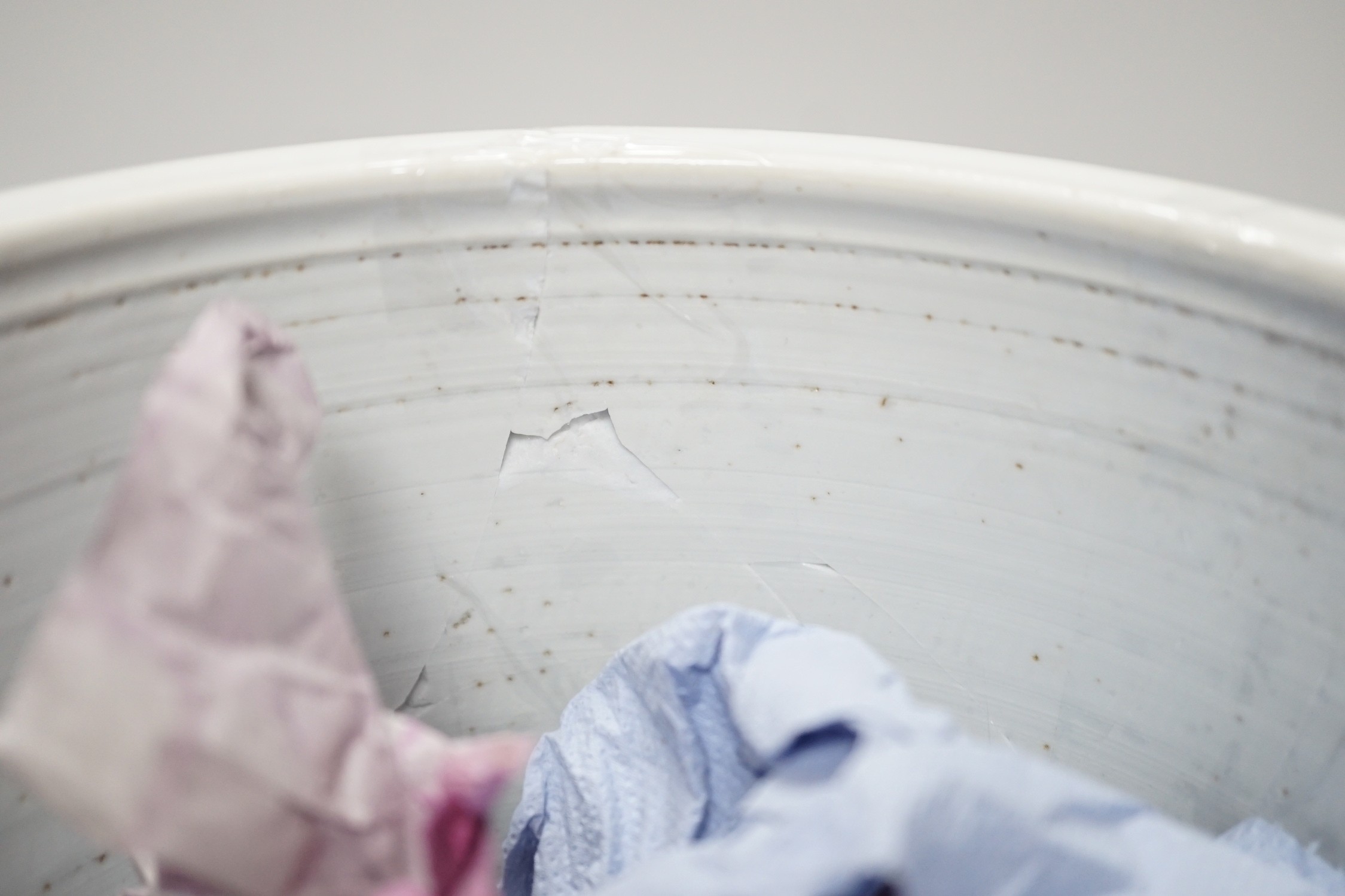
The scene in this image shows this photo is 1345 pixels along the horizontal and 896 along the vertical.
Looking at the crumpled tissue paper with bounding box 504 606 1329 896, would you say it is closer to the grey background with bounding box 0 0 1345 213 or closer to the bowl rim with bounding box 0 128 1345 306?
the bowl rim with bounding box 0 128 1345 306

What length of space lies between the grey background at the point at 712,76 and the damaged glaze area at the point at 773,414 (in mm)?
192

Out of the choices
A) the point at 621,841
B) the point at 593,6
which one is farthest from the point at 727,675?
the point at 593,6

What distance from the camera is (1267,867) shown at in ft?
0.89

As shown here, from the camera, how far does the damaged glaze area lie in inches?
12.4

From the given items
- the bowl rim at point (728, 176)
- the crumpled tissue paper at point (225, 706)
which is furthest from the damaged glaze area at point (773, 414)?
the crumpled tissue paper at point (225, 706)

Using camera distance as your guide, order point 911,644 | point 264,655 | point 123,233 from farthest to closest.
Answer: point 911,644 < point 123,233 < point 264,655

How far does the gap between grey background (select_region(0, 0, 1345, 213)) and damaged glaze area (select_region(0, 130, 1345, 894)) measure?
0.19m

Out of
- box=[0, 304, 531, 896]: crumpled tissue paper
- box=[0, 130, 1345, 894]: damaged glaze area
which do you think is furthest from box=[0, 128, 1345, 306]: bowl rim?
box=[0, 304, 531, 896]: crumpled tissue paper

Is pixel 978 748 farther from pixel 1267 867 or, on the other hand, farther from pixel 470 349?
pixel 470 349

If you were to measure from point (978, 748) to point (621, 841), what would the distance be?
167mm

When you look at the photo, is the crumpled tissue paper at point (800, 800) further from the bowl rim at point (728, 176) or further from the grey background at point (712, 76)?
the grey background at point (712, 76)

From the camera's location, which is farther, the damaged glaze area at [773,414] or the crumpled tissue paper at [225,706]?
the damaged glaze area at [773,414]

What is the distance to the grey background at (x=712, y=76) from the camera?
507 mm

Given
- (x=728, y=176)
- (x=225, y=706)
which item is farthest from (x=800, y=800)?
(x=728, y=176)
